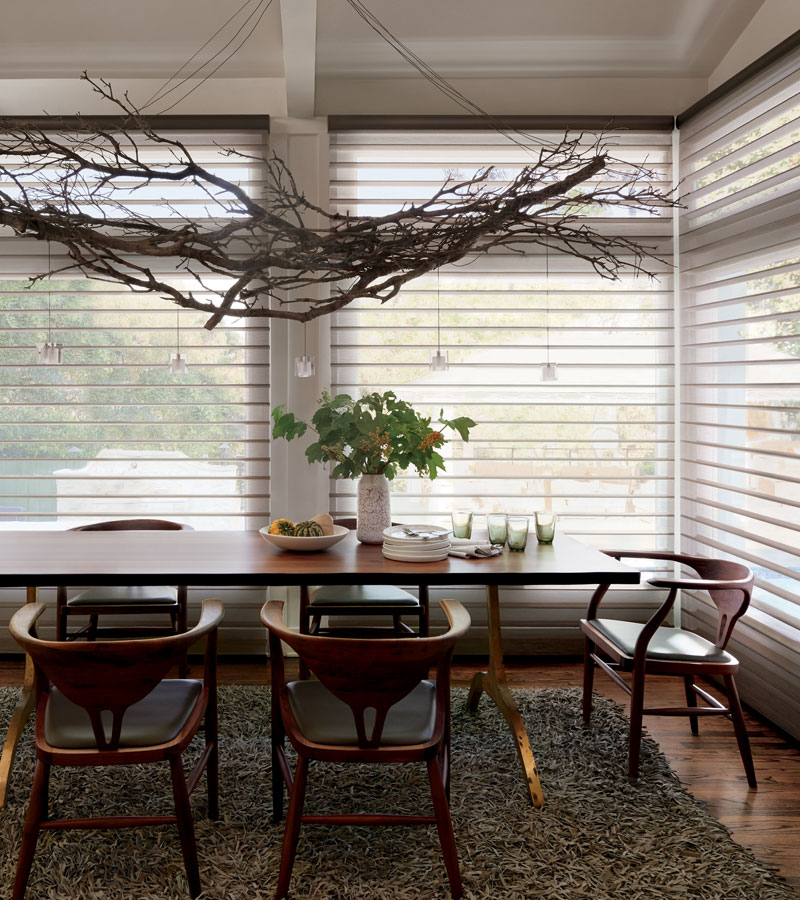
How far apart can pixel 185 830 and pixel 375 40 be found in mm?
3634

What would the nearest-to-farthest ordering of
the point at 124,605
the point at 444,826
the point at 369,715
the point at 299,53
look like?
1. the point at 444,826
2. the point at 369,715
3. the point at 124,605
4. the point at 299,53

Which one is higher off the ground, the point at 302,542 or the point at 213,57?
the point at 213,57

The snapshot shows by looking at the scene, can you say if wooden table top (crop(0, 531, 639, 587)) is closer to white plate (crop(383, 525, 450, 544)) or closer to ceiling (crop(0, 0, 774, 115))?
white plate (crop(383, 525, 450, 544))

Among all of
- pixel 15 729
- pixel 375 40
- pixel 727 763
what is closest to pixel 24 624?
pixel 15 729

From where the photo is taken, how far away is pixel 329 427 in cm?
294

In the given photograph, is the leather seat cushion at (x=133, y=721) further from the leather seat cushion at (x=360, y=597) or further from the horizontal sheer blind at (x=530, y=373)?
the horizontal sheer blind at (x=530, y=373)

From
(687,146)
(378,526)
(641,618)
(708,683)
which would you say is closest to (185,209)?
(378,526)

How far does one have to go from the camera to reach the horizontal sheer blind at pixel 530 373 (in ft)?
13.9

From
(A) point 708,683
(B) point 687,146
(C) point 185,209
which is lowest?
(A) point 708,683

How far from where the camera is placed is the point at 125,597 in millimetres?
3381

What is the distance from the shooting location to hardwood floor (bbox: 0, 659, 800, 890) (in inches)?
96.7

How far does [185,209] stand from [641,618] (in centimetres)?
338

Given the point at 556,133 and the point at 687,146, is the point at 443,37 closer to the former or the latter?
the point at 556,133

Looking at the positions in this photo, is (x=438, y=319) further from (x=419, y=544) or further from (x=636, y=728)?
(x=636, y=728)
